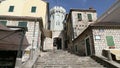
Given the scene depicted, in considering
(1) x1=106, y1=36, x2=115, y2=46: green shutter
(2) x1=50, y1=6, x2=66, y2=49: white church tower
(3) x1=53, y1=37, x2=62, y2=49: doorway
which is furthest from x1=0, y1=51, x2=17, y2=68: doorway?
(3) x1=53, y1=37, x2=62, y2=49: doorway

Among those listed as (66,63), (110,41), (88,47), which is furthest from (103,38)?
(66,63)

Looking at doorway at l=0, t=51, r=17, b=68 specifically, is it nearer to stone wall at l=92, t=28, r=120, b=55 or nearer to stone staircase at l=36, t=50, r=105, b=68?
stone staircase at l=36, t=50, r=105, b=68

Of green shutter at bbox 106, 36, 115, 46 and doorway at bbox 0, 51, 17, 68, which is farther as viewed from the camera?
green shutter at bbox 106, 36, 115, 46

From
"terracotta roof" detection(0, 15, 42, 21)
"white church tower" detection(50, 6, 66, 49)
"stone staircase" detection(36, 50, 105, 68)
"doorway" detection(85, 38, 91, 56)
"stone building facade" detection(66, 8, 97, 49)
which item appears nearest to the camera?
"stone staircase" detection(36, 50, 105, 68)

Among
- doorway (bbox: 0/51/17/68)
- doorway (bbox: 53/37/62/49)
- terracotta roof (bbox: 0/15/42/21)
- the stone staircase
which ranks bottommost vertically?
the stone staircase

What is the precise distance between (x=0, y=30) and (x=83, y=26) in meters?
17.1

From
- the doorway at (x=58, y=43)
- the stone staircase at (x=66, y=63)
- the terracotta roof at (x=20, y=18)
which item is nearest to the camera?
the stone staircase at (x=66, y=63)

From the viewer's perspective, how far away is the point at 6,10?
61.4 ft

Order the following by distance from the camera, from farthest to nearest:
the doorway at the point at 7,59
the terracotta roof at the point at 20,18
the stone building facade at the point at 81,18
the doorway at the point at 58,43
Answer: the doorway at the point at 58,43 → the stone building facade at the point at 81,18 → the terracotta roof at the point at 20,18 → the doorway at the point at 7,59

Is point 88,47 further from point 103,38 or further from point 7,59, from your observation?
point 7,59

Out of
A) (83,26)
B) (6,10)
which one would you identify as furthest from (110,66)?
(6,10)

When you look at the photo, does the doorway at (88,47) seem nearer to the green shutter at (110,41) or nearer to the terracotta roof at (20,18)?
the green shutter at (110,41)

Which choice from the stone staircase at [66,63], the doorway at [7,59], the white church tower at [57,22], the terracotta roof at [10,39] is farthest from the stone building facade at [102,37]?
the white church tower at [57,22]

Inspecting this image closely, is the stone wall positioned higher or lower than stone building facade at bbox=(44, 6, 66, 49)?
lower
